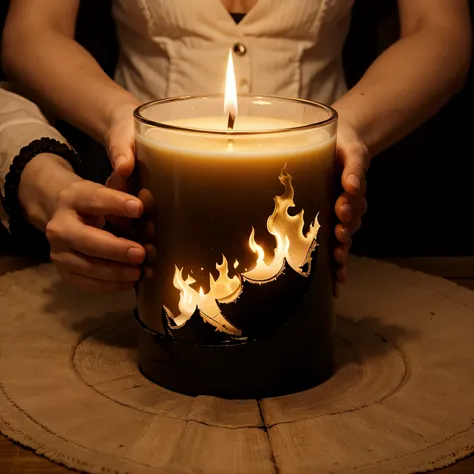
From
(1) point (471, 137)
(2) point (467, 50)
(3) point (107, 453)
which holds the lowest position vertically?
(1) point (471, 137)

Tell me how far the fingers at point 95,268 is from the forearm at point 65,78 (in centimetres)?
18

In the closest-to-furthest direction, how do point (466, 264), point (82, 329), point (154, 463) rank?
1. point (154, 463)
2. point (82, 329)
3. point (466, 264)

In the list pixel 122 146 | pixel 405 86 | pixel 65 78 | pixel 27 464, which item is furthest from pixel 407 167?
pixel 27 464

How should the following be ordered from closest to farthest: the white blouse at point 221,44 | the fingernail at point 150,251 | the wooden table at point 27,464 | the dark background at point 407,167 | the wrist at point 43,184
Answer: the wooden table at point 27,464 < the fingernail at point 150,251 < the wrist at point 43,184 < the white blouse at point 221,44 < the dark background at point 407,167

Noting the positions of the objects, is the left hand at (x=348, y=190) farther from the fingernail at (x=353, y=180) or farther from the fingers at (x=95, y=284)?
the fingers at (x=95, y=284)

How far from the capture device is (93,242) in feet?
2.18

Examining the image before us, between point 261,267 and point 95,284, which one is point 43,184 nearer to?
point 95,284

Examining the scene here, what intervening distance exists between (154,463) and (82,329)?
27cm

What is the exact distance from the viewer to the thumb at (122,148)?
25.8 inches

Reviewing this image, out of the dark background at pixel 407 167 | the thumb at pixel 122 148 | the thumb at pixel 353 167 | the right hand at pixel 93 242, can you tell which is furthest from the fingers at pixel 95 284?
the dark background at pixel 407 167

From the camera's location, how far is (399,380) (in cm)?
67

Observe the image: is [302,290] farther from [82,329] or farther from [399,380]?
[82,329]

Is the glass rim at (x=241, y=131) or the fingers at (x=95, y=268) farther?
the fingers at (x=95, y=268)

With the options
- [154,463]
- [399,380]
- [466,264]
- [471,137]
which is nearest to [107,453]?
[154,463]
